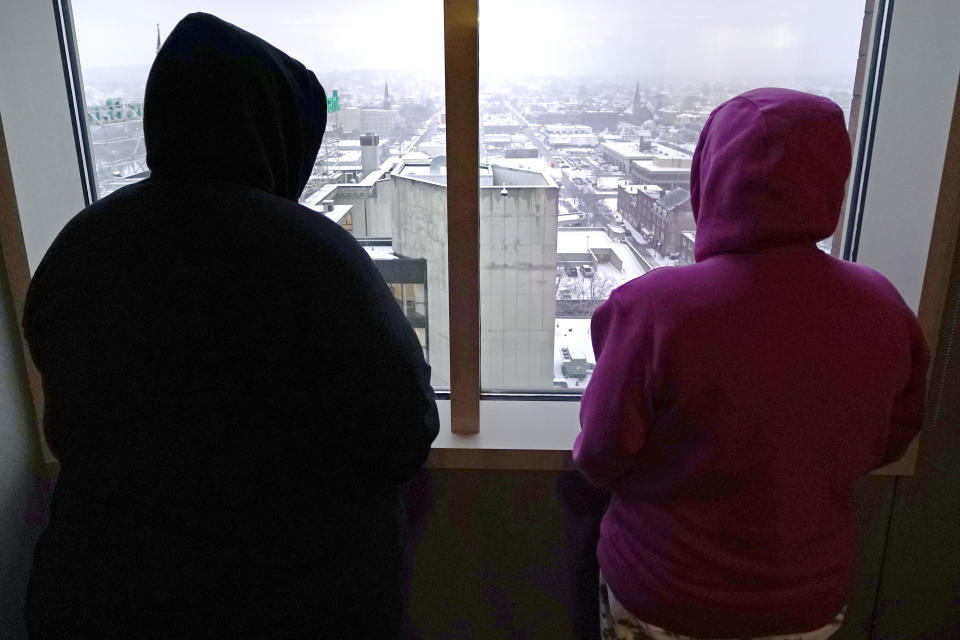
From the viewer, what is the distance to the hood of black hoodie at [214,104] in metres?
0.88

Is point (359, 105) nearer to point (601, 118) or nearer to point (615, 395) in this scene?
point (601, 118)

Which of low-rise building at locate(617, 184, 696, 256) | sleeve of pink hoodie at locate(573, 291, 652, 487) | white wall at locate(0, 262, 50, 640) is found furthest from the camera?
low-rise building at locate(617, 184, 696, 256)

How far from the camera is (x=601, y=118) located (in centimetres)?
151

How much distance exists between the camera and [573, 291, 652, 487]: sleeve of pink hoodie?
975mm

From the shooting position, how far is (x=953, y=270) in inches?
54.7

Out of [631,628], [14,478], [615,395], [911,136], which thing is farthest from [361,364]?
[911,136]

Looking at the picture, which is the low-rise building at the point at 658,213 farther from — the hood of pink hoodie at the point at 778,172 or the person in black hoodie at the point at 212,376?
the person in black hoodie at the point at 212,376

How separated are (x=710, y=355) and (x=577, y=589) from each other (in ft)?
2.90

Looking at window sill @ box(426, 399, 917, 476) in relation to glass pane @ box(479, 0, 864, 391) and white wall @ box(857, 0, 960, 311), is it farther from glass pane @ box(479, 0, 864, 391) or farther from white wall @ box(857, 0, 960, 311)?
white wall @ box(857, 0, 960, 311)

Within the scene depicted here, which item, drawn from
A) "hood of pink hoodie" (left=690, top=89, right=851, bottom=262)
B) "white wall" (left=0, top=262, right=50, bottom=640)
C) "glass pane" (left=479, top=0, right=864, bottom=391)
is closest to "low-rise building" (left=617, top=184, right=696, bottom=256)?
"glass pane" (left=479, top=0, right=864, bottom=391)

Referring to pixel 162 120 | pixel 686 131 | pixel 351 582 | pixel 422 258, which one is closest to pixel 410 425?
pixel 351 582

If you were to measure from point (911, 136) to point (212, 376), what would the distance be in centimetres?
143

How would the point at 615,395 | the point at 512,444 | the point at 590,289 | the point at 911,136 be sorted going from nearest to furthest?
the point at 615,395
the point at 911,136
the point at 512,444
the point at 590,289

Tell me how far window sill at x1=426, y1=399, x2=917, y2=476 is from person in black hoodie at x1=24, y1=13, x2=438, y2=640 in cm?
53
